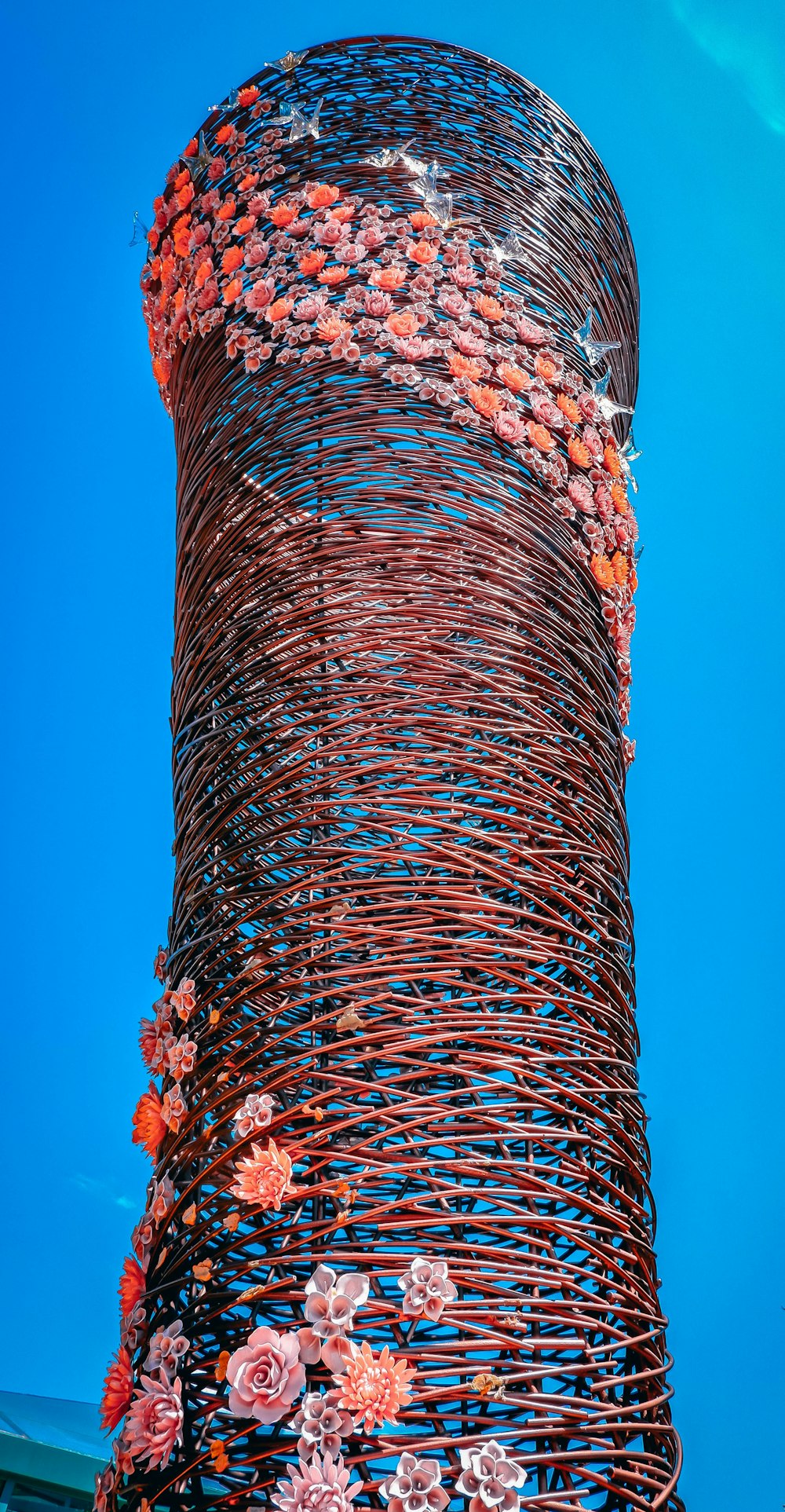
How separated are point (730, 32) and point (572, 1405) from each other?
12.0 feet

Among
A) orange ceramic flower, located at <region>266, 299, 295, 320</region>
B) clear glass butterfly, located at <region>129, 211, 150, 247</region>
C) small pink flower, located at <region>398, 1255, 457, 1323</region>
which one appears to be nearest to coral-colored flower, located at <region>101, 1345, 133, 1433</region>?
small pink flower, located at <region>398, 1255, 457, 1323</region>

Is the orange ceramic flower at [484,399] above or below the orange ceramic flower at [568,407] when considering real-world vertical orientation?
below

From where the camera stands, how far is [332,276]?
117 centimetres

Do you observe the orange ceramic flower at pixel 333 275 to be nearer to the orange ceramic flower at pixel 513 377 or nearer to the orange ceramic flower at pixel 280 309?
the orange ceramic flower at pixel 280 309

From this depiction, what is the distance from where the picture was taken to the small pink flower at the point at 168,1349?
82 centimetres

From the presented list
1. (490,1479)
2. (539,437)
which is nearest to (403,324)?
(539,437)

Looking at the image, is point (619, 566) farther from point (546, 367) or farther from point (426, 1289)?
point (426, 1289)

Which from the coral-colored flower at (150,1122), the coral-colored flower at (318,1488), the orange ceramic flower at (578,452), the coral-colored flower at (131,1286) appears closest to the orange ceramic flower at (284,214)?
the orange ceramic flower at (578,452)

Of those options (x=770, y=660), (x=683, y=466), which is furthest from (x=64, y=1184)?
(x=683, y=466)

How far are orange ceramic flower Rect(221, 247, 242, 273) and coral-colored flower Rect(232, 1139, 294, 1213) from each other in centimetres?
83

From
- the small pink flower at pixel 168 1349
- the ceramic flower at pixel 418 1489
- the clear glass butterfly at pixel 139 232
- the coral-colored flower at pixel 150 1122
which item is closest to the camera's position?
the ceramic flower at pixel 418 1489

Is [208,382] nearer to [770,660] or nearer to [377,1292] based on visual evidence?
[377,1292]

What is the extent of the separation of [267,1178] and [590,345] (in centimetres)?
87

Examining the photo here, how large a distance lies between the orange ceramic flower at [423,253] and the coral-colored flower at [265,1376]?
35.6 inches
